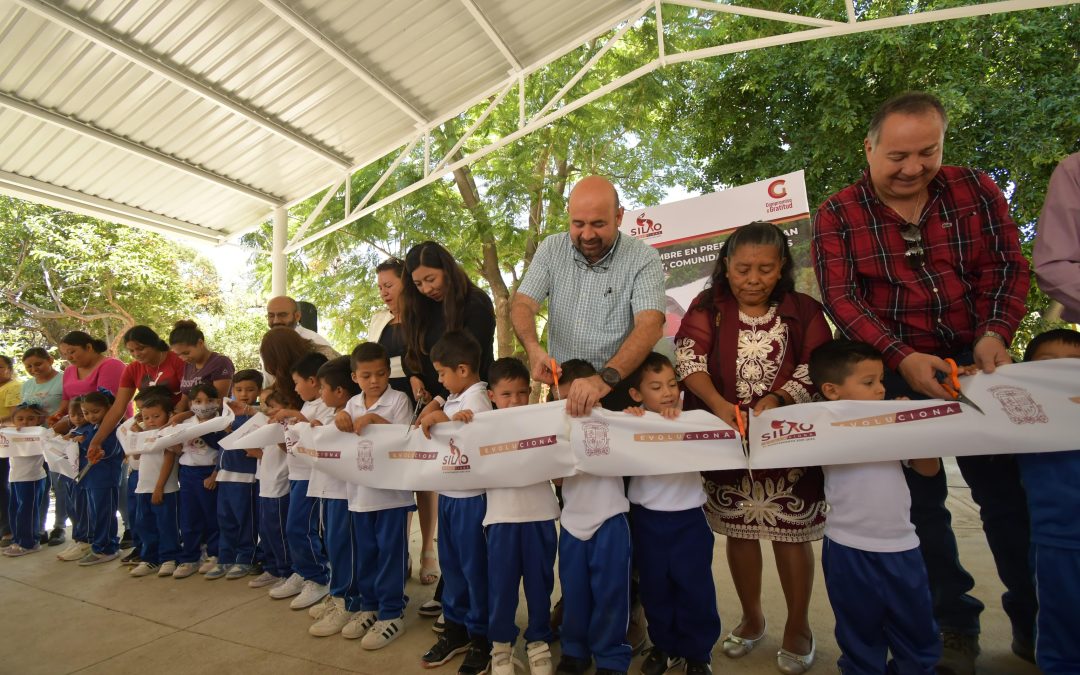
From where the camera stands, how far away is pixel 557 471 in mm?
2303

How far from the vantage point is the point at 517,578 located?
2402 millimetres

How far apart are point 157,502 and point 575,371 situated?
11.1 feet

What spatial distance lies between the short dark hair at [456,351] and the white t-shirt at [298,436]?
0.88m

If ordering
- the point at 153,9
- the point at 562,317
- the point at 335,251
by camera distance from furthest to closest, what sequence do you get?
the point at 335,251 < the point at 153,9 < the point at 562,317

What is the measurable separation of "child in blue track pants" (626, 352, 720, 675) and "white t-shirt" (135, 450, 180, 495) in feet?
11.5

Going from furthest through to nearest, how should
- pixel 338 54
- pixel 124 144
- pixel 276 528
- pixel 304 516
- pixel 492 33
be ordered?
pixel 124 144 → pixel 492 33 → pixel 338 54 → pixel 276 528 → pixel 304 516

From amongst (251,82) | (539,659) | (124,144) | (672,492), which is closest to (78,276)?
(124,144)

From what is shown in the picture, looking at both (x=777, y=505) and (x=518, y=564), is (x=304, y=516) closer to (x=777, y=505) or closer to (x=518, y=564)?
(x=518, y=564)

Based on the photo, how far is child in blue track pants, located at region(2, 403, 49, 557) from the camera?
508 cm

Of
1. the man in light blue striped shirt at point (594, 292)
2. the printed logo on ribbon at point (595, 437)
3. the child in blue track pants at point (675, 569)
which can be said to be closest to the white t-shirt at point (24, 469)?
the man in light blue striped shirt at point (594, 292)

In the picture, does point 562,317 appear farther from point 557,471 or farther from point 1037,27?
point 1037,27

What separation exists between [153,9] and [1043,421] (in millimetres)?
5936

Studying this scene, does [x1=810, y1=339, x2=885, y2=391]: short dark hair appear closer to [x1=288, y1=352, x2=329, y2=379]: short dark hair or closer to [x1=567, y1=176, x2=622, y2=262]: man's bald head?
[x1=567, y1=176, x2=622, y2=262]: man's bald head

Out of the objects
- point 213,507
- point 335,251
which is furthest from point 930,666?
point 335,251
